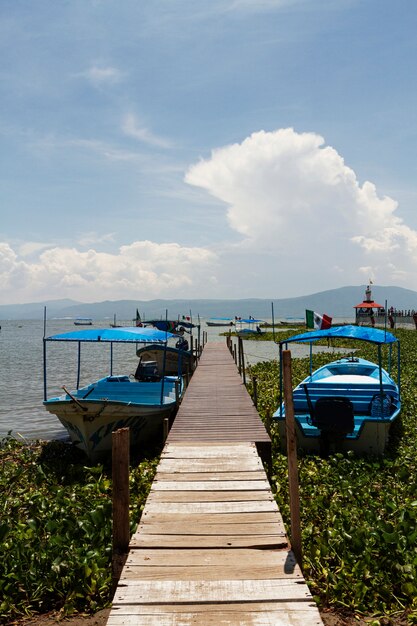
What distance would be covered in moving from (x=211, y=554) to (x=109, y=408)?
6.98 m

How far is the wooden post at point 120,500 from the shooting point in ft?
16.8

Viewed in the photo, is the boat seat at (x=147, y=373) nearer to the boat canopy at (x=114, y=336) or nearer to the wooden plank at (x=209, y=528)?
the boat canopy at (x=114, y=336)

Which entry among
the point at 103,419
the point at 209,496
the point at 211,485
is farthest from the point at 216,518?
the point at 103,419

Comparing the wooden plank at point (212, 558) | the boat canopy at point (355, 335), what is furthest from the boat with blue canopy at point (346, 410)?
the wooden plank at point (212, 558)

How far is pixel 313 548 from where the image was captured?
5.94 meters

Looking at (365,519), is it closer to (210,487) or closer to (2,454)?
(210,487)

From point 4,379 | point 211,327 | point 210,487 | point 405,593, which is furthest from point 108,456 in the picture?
point 211,327

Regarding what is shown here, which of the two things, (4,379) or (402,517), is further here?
(4,379)

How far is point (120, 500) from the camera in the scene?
5.16 meters

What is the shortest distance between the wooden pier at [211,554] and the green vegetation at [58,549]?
0.75 meters

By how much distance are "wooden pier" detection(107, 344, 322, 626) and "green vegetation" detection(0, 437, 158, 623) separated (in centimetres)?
75

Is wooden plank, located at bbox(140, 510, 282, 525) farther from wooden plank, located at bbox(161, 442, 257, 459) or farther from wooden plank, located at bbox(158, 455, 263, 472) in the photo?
wooden plank, located at bbox(161, 442, 257, 459)

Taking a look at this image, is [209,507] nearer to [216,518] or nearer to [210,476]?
[216,518]

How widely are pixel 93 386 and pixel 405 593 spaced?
1188 cm
